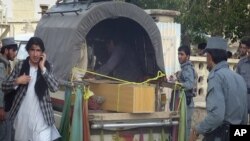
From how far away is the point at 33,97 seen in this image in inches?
209

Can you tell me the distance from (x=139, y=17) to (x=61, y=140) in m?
2.21

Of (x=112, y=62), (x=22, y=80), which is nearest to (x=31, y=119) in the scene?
(x=22, y=80)

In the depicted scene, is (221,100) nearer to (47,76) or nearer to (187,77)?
(47,76)

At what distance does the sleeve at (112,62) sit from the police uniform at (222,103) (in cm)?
265

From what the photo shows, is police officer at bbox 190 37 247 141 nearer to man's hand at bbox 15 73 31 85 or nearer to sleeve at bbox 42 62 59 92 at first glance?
sleeve at bbox 42 62 59 92

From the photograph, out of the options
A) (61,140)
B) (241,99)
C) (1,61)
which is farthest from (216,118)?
(1,61)

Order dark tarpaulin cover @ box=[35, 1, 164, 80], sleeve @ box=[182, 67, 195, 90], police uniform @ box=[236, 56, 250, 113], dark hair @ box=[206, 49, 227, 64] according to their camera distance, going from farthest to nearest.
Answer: police uniform @ box=[236, 56, 250, 113] → sleeve @ box=[182, 67, 195, 90] → dark tarpaulin cover @ box=[35, 1, 164, 80] → dark hair @ box=[206, 49, 227, 64]

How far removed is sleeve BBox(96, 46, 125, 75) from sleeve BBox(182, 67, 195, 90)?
3.42 ft

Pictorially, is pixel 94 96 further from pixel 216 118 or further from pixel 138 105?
pixel 216 118

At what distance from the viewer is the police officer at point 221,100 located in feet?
16.1

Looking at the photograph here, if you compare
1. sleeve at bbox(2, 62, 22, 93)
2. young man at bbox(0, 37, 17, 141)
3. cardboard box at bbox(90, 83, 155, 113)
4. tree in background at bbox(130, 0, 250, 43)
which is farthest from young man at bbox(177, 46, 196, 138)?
tree in background at bbox(130, 0, 250, 43)

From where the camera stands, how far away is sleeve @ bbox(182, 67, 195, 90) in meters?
7.23

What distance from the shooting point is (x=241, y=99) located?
510cm

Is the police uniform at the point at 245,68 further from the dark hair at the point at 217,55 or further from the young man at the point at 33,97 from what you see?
the young man at the point at 33,97
